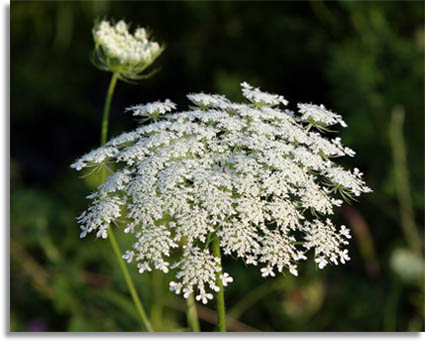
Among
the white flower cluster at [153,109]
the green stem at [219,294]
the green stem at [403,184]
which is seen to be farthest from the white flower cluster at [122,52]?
the green stem at [403,184]

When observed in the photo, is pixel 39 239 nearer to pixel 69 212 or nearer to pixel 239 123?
pixel 69 212

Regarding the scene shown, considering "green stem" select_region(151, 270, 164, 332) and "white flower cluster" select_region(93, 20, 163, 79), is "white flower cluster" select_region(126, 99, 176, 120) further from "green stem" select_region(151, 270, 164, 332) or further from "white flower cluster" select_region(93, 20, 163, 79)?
"green stem" select_region(151, 270, 164, 332)

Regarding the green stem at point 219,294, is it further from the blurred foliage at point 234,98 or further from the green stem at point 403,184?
the green stem at point 403,184

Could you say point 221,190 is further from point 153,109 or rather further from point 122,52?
point 122,52

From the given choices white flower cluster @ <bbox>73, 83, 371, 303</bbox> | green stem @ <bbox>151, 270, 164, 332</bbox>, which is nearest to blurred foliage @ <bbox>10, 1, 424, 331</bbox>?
green stem @ <bbox>151, 270, 164, 332</bbox>
